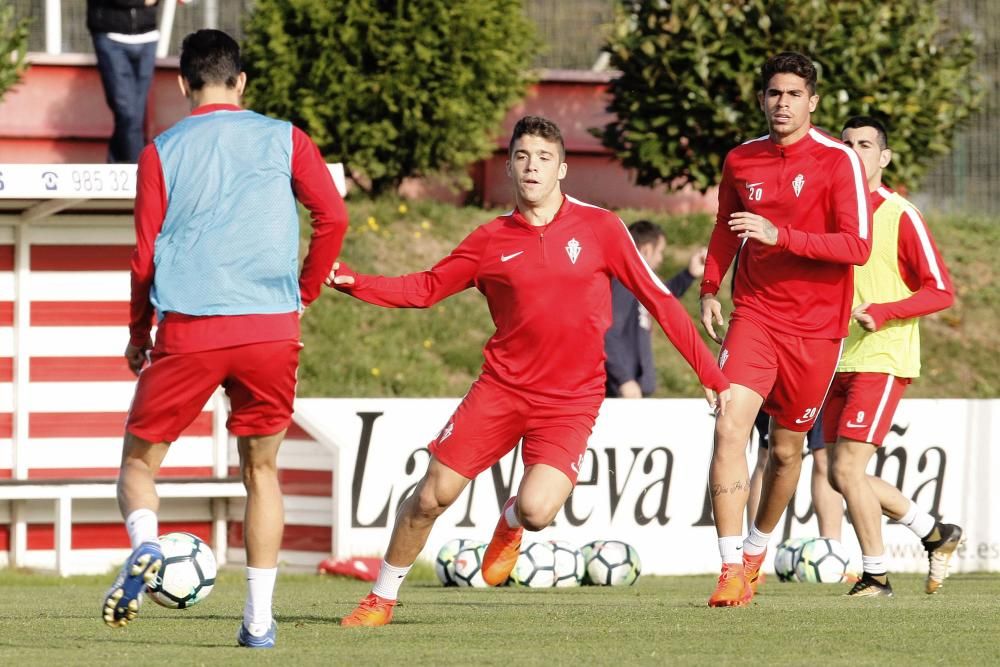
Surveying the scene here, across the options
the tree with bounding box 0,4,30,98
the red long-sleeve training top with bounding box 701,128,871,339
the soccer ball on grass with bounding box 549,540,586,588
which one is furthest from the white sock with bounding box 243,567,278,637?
the tree with bounding box 0,4,30,98

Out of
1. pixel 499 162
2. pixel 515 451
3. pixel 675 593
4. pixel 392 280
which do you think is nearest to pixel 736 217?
pixel 392 280

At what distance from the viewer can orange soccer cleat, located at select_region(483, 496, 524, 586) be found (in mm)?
8117

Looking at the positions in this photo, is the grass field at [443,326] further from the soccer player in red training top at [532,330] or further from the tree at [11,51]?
the soccer player in red training top at [532,330]

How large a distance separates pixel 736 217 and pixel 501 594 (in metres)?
3.12

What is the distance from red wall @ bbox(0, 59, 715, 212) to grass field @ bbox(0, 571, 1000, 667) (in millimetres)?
8618

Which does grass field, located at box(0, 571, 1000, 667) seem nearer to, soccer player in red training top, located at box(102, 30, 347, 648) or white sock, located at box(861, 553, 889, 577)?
white sock, located at box(861, 553, 889, 577)

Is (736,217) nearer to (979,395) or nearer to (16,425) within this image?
(16,425)

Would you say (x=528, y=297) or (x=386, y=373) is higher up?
(x=528, y=297)

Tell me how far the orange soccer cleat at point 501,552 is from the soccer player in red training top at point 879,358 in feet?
6.40

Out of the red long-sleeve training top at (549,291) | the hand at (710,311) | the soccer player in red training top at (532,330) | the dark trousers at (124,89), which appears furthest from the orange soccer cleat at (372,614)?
the dark trousers at (124,89)

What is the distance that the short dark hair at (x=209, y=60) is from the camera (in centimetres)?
643

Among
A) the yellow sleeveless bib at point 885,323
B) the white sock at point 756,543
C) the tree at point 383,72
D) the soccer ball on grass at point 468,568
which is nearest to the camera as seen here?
the white sock at point 756,543

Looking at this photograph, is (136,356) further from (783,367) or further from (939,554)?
(939,554)

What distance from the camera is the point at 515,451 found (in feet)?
41.2
